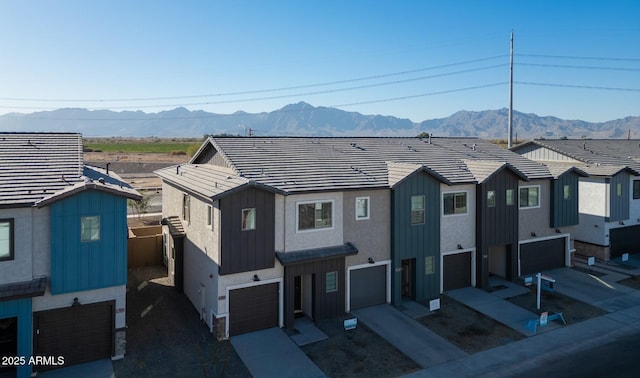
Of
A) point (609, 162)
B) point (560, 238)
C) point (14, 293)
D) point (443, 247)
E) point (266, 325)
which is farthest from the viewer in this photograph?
point (609, 162)

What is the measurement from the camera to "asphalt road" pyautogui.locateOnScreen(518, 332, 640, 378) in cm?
1377

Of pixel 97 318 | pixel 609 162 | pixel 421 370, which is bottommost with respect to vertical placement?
pixel 421 370

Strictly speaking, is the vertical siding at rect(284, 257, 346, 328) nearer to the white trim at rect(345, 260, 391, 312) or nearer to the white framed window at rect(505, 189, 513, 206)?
the white trim at rect(345, 260, 391, 312)

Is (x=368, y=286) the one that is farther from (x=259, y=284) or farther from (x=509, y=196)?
(x=509, y=196)

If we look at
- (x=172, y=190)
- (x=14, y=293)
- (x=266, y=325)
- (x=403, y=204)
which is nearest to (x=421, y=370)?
(x=266, y=325)

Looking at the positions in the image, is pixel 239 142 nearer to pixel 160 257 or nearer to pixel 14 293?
pixel 160 257

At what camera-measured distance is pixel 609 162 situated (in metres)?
29.5

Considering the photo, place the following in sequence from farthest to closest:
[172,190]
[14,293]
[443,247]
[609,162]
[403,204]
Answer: [609,162] → [172,190] → [443,247] → [403,204] → [14,293]

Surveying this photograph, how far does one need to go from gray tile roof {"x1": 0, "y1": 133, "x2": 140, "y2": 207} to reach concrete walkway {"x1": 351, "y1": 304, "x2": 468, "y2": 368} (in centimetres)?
1010

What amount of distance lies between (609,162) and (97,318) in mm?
31011

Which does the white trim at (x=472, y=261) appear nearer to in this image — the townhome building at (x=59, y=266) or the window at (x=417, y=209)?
the window at (x=417, y=209)

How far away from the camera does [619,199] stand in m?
26.9

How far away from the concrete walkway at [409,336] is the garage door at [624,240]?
16.9m

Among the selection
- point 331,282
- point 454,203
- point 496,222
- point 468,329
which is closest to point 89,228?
point 331,282
